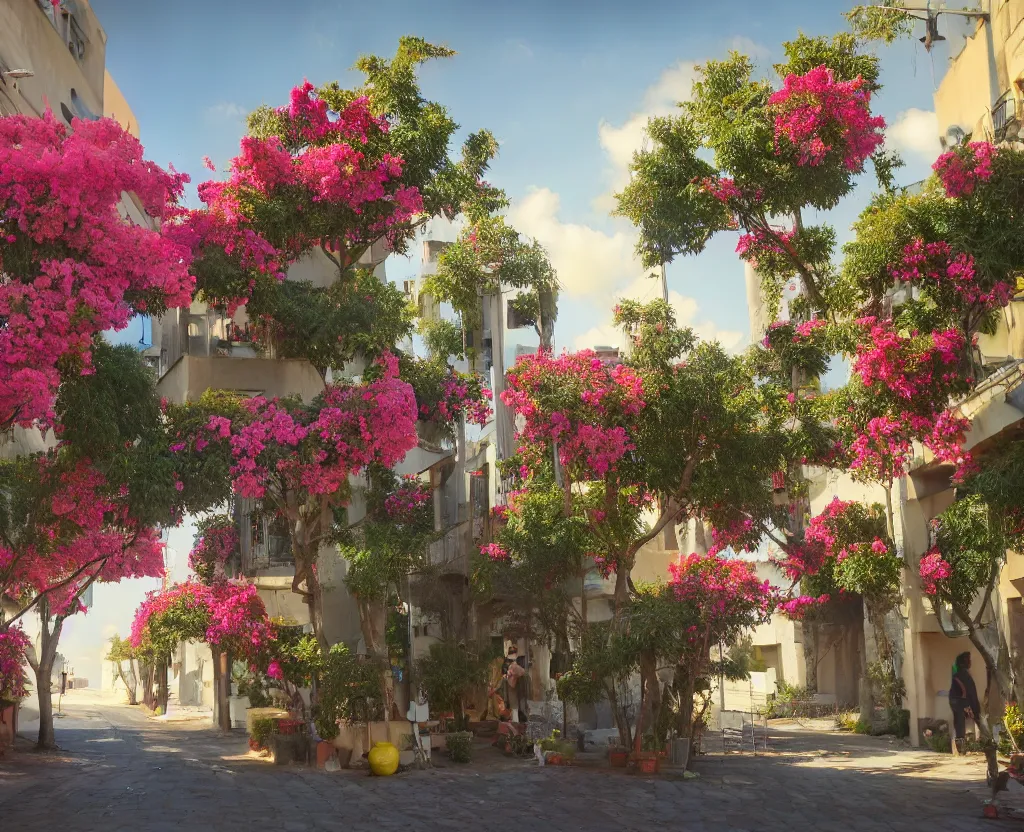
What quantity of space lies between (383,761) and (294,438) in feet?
17.8

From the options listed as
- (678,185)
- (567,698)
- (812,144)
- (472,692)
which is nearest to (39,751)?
(472,692)

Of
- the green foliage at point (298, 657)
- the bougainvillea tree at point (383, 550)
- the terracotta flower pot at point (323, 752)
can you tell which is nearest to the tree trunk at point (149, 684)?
the bougainvillea tree at point (383, 550)

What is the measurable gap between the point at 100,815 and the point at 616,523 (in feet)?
35.1

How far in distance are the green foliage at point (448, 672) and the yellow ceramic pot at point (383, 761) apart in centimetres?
508

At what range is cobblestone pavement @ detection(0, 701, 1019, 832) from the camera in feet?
46.1

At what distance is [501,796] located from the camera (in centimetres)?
1684

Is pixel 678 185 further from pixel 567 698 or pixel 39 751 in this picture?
pixel 39 751

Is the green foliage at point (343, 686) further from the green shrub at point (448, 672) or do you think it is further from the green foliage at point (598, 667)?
the green shrub at point (448, 672)

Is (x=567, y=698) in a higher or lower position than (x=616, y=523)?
lower

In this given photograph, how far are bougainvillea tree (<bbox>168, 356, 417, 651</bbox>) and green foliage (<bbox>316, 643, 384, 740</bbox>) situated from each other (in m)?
1.57

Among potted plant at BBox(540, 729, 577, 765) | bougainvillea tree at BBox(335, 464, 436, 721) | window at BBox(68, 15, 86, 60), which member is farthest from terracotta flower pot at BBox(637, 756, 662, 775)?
window at BBox(68, 15, 86, 60)

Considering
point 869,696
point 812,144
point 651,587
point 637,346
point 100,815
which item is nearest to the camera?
point 100,815

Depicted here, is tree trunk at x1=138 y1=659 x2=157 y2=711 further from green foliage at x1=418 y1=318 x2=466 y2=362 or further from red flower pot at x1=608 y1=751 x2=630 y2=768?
red flower pot at x1=608 y1=751 x2=630 y2=768

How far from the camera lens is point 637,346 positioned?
21.7 meters
